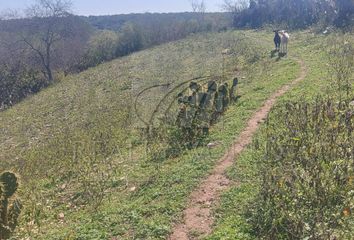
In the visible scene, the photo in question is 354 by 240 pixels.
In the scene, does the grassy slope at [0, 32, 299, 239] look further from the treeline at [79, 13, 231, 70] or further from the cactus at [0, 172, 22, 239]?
the treeline at [79, 13, 231, 70]

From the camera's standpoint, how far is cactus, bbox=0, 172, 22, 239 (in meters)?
6.04

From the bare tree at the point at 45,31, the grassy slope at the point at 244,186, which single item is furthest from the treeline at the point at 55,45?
the grassy slope at the point at 244,186

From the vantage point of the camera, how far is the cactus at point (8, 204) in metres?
6.04

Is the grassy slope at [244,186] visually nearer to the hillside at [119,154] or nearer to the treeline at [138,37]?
the hillside at [119,154]

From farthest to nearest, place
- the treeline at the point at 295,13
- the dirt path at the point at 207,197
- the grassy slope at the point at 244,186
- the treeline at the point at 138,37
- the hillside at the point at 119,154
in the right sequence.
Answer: the treeline at the point at 138,37 → the treeline at the point at 295,13 → the hillside at the point at 119,154 → the dirt path at the point at 207,197 → the grassy slope at the point at 244,186

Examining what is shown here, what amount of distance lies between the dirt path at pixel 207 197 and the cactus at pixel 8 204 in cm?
271

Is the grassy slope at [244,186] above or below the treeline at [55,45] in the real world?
below

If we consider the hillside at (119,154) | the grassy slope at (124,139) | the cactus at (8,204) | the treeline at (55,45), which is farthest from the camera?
the treeline at (55,45)

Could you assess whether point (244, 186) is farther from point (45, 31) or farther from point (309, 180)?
point (45, 31)

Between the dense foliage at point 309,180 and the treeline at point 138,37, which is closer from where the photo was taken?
the dense foliage at point 309,180

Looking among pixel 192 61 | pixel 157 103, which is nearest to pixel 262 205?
pixel 157 103

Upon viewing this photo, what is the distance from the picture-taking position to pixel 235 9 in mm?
49094

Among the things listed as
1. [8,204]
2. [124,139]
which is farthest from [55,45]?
[8,204]

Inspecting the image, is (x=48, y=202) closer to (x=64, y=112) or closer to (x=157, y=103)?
(x=157, y=103)
